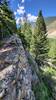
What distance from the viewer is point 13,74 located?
14.5 m

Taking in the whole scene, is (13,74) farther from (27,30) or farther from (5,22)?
(27,30)

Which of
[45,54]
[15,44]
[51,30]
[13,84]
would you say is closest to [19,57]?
[15,44]

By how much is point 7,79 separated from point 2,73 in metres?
0.52

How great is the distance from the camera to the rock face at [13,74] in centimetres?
1327

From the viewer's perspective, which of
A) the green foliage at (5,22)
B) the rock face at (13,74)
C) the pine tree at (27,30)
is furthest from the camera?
the pine tree at (27,30)

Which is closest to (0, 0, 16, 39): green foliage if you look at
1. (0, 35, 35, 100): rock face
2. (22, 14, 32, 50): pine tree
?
(0, 35, 35, 100): rock face

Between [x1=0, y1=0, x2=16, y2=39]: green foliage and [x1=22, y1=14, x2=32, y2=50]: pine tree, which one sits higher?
[x1=0, y1=0, x2=16, y2=39]: green foliage

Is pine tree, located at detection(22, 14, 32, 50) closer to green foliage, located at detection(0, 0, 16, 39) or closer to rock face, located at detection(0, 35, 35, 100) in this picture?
green foliage, located at detection(0, 0, 16, 39)

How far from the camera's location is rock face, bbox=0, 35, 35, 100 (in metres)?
13.3

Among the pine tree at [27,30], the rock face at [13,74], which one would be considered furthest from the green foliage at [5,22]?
the pine tree at [27,30]

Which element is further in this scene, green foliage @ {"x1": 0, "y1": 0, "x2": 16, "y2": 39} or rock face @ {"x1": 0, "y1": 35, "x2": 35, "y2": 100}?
green foliage @ {"x1": 0, "y1": 0, "x2": 16, "y2": 39}

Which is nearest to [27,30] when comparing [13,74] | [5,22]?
[5,22]

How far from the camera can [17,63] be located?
15836 millimetres

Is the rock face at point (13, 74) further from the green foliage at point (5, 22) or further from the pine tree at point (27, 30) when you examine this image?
the pine tree at point (27, 30)
